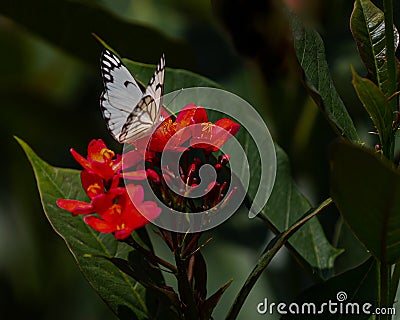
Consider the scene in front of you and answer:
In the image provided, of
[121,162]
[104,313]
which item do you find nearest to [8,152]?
[104,313]

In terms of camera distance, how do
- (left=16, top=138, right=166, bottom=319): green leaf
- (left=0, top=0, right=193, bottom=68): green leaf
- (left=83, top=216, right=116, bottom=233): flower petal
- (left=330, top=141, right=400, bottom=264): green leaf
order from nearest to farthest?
(left=330, top=141, right=400, bottom=264): green leaf
(left=83, top=216, right=116, bottom=233): flower petal
(left=16, top=138, right=166, bottom=319): green leaf
(left=0, top=0, right=193, bottom=68): green leaf

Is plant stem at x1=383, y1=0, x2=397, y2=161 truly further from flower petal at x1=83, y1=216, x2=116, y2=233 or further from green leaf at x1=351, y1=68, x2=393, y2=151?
flower petal at x1=83, y1=216, x2=116, y2=233

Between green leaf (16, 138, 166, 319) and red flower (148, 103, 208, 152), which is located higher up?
red flower (148, 103, 208, 152)

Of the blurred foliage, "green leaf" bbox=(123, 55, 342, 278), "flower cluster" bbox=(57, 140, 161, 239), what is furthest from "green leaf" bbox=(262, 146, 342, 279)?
"flower cluster" bbox=(57, 140, 161, 239)

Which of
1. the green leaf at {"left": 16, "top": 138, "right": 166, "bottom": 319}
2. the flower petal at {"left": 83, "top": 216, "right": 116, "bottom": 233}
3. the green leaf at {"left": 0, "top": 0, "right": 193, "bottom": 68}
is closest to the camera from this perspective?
the flower petal at {"left": 83, "top": 216, "right": 116, "bottom": 233}

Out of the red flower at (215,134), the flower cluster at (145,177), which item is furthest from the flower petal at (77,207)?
the red flower at (215,134)

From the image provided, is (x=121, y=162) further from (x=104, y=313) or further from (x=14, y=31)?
(x=14, y=31)

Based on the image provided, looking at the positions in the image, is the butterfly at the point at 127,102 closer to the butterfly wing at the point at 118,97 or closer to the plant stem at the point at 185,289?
the butterfly wing at the point at 118,97
